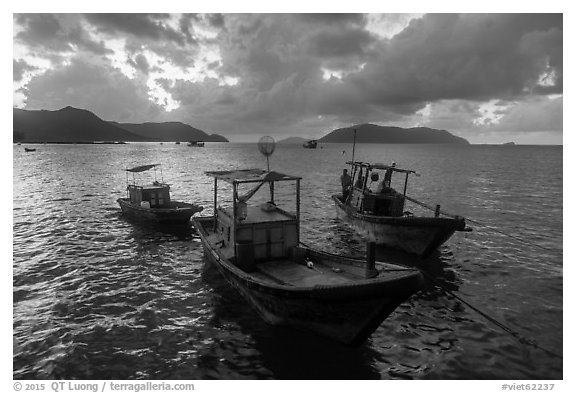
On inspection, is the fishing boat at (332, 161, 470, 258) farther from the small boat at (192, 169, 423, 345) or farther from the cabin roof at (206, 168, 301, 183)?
the cabin roof at (206, 168, 301, 183)

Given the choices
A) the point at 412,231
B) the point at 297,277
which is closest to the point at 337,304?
the point at 297,277

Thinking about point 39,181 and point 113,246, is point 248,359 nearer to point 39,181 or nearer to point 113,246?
point 113,246

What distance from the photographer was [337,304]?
1126 centimetres

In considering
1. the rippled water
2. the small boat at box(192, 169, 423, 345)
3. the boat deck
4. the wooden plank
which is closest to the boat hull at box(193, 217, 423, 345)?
the small boat at box(192, 169, 423, 345)

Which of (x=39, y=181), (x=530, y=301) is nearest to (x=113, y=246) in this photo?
(x=530, y=301)

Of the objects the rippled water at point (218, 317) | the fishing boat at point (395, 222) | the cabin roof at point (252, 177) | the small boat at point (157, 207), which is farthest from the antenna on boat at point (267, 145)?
the small boat at point (157, 207)

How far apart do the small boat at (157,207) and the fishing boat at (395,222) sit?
40.8 ft

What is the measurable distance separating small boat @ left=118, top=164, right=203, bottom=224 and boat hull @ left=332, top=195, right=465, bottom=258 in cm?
1335

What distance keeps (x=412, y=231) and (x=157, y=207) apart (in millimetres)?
19892

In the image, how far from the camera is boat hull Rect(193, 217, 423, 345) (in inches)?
419
